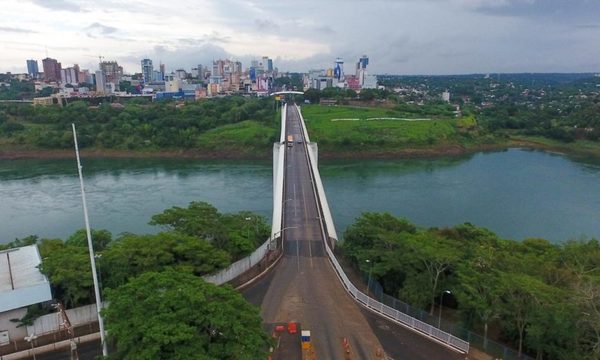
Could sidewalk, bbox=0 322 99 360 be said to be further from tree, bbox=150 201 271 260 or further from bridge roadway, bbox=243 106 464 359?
tree, bbox=150 201 271 260

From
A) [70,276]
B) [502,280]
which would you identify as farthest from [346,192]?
[70,276]

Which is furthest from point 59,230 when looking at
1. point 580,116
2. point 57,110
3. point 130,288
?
point 580,116

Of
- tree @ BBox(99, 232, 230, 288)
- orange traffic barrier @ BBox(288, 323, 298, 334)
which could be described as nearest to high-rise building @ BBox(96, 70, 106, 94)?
tree @ BBox(99, 232, 230, 288)

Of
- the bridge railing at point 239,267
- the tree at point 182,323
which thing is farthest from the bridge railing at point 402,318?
the tree at point 182,323

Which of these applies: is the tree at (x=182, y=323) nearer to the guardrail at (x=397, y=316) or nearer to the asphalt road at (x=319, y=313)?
the asphalt road at (x=319, y=313)

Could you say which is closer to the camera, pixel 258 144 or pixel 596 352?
pixel 596 352

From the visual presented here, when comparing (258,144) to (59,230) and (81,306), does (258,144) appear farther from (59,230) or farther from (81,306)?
(81,306)

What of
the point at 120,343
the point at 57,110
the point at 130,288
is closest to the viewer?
the point at 120,343
